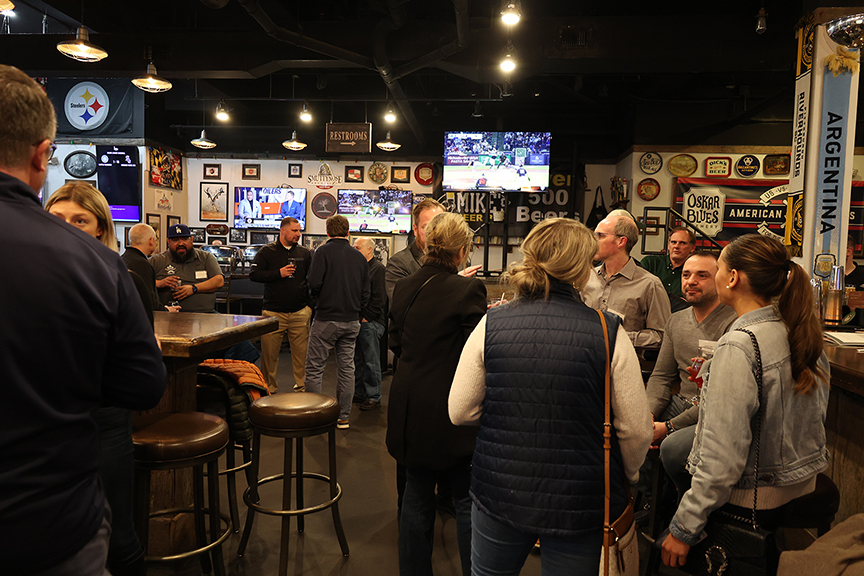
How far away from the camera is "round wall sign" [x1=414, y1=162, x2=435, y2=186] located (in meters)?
10.3

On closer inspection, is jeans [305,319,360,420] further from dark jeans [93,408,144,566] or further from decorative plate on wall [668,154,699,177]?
decorative plate on wall [668,154,699,177]

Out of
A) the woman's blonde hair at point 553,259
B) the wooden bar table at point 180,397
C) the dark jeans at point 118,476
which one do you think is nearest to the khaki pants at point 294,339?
the wooden bar table at point 180,397

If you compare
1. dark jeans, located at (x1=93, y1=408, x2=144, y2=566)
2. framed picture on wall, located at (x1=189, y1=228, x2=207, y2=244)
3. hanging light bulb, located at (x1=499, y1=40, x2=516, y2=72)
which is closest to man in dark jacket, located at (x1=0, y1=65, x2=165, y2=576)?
dark jeans, located at (x1=93, y1=408, x2=144, y2=566)

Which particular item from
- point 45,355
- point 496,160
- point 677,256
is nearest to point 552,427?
point 45,355

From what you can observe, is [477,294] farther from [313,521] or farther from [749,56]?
[749,56]

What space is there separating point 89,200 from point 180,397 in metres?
1.03

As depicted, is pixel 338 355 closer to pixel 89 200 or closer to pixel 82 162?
pixel 89 200

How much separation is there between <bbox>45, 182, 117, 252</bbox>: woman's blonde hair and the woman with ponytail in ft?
5.33

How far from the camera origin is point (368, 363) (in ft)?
18.0

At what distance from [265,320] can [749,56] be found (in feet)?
18.3

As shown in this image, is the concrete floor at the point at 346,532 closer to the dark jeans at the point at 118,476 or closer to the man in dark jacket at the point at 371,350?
the dark jeans at the point at 118,476

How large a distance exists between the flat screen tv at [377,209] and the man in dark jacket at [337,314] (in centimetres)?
544

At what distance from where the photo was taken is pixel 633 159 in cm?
826

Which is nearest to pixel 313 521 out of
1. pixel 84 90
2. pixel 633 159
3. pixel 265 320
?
pixel 265 320
